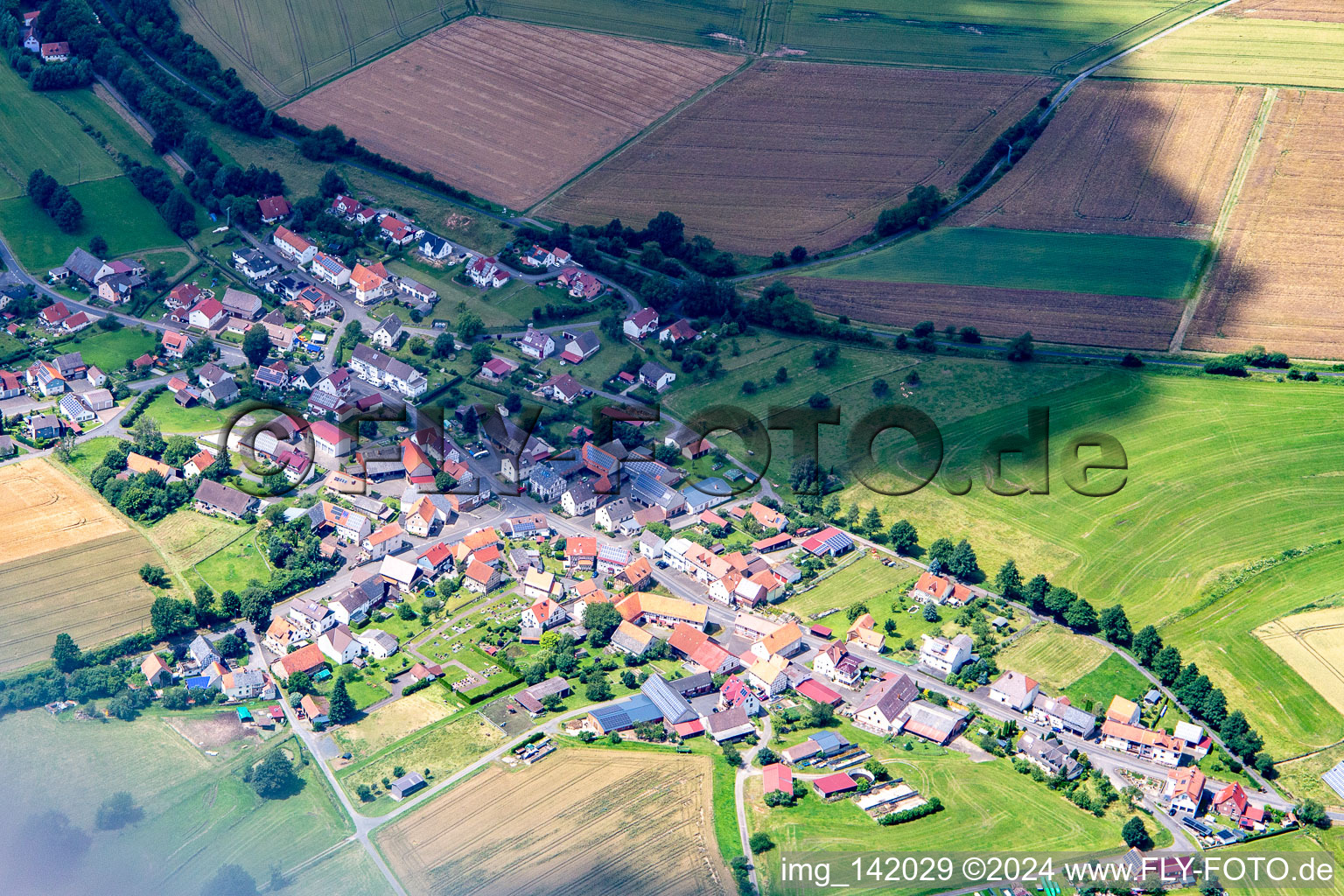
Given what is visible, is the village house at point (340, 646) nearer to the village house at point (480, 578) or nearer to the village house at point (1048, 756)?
the village house at point (480, 578)

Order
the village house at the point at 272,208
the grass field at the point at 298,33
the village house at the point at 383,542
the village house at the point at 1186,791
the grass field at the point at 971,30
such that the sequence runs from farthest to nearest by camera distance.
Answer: the grass field at the point at 971,30
the grass field at the point at 298,33
the village house at the point at 272,208
the village house at the point at 383,542
the village house at the point at 1186,791

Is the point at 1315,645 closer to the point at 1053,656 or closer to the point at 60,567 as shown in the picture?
the point at 1053,656

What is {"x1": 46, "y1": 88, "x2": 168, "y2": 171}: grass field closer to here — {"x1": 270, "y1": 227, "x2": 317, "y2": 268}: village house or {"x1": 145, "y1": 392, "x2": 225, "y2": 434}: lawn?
{"x1": 270, "y1": 227, "x2": 317, "y2": 268}: village house

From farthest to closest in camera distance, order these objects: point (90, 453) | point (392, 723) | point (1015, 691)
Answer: point (90, 453), point (1015, 691), point (392, 723)

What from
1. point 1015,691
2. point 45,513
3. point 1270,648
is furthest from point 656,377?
point 1270,648

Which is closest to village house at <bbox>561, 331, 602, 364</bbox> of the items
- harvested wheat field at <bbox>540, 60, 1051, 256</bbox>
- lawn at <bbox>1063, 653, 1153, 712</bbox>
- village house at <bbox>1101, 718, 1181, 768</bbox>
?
harvested wheat field at <bbox>540, 60, 1051, 256</bbox>

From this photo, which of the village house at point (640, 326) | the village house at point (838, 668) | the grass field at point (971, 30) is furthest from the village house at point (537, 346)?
the grass field at point (971, 30)
